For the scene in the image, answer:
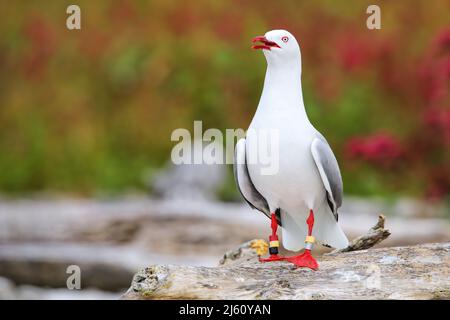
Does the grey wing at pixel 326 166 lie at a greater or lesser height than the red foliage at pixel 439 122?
lesser

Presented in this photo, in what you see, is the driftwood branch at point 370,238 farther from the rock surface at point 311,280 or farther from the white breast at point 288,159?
the white breast at point 288,159

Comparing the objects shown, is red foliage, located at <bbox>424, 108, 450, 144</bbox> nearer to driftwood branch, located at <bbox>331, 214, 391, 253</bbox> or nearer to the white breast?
driftwood branch, located at <bbox>331, 214, 391, 253</bbox>

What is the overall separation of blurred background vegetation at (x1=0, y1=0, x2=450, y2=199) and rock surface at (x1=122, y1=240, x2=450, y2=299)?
226cm

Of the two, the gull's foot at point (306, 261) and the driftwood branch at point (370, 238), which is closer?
the gull's foot at point (306, 261)

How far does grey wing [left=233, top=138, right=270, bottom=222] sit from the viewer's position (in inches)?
83.2

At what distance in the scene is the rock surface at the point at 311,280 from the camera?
6.21 ft

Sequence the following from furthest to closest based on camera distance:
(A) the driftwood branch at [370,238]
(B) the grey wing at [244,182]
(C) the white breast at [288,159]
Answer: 1. (A) the driftwood branch at [370,238]
2. (B) the grey wing at [244,182]
3. (C) the white breast at [288,159]

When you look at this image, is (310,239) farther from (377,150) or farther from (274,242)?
(377,150)

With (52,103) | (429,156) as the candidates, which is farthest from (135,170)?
(429,156)

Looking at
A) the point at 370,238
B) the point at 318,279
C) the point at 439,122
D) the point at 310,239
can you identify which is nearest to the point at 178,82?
the point at 439,122

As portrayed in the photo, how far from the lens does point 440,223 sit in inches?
168

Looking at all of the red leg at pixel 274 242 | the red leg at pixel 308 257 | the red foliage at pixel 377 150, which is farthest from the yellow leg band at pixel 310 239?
the red foliage at pixel 377 150

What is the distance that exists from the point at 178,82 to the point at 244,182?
103 inches

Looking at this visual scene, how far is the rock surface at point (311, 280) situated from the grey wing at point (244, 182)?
194 millimetres
